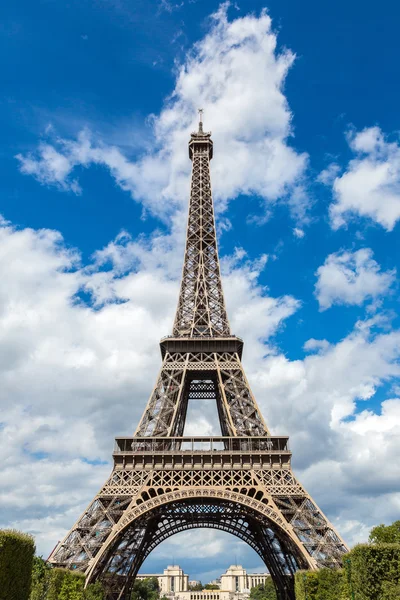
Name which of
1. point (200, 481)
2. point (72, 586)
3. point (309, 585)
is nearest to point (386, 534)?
point (309, 585)

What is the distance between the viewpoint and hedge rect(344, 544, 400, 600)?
25966 millimetres

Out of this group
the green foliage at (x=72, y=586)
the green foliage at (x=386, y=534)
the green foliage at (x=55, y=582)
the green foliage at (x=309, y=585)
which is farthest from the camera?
the green foliage at (x=386, y=534)

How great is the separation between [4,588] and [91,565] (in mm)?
10451

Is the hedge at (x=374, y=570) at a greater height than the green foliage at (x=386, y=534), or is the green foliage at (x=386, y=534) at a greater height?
the green foliage at (x=386, y=534)

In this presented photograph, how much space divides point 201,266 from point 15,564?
32.7 meters

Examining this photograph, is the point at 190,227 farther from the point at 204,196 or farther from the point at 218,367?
the point at 218,367

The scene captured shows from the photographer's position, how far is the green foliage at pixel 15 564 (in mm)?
21122

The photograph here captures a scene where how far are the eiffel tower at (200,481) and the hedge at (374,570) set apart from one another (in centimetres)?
462

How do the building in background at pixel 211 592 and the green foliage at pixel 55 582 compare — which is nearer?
the green foliage at pixel 55 582

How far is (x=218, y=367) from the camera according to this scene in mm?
42312

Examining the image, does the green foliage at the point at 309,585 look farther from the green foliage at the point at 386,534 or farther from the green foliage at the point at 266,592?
the green foliage at the point at 266,592

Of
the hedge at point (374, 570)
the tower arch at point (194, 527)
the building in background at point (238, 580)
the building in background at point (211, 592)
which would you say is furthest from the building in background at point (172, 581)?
the hedge at point (374, 570)

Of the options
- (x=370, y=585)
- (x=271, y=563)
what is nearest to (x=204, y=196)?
(x=271, y=563)

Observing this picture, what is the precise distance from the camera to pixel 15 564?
21.9 m
